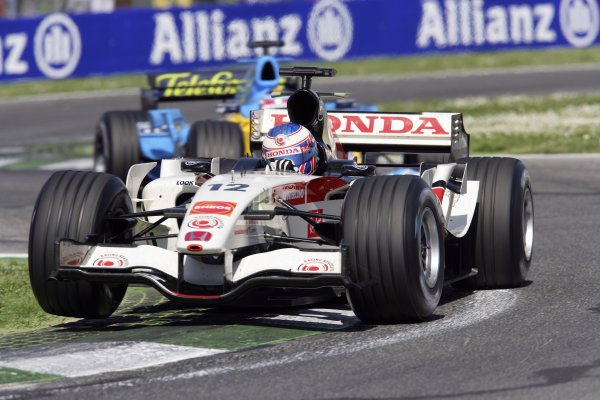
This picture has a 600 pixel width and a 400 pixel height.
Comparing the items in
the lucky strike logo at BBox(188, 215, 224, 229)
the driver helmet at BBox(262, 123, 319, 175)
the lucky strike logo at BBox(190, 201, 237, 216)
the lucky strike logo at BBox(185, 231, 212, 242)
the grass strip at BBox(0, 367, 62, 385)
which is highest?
the driver helmet at BBox(262, 123, 319, 175)

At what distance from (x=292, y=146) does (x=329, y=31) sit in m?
24.4

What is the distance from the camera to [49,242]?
26.1 feet

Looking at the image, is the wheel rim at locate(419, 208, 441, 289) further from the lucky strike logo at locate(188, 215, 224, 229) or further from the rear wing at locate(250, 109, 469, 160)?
the rear wing at locate(250, 109, 469, 160)

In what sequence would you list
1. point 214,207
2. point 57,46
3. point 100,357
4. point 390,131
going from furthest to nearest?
point 57,46 → point 390,131 → point 214,207 → point 100,357

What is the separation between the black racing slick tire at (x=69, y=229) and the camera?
26.2 feet

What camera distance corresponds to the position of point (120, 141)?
16.2 metres

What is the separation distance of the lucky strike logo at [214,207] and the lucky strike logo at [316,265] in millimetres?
536

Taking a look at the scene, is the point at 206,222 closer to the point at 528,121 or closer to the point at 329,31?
the point at 528,121

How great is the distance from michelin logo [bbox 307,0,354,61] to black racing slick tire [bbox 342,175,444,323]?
82.1 feet

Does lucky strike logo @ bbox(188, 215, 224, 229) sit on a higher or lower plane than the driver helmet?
lower

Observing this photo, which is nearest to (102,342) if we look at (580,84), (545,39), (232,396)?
(232,396)

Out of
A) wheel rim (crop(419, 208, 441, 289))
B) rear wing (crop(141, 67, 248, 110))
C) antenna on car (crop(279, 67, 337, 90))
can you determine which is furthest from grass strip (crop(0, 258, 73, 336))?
rear wing (crop(141, 67, 248, 110))

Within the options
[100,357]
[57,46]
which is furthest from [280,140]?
[57,46]

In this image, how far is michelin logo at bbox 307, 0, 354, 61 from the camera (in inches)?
1280
